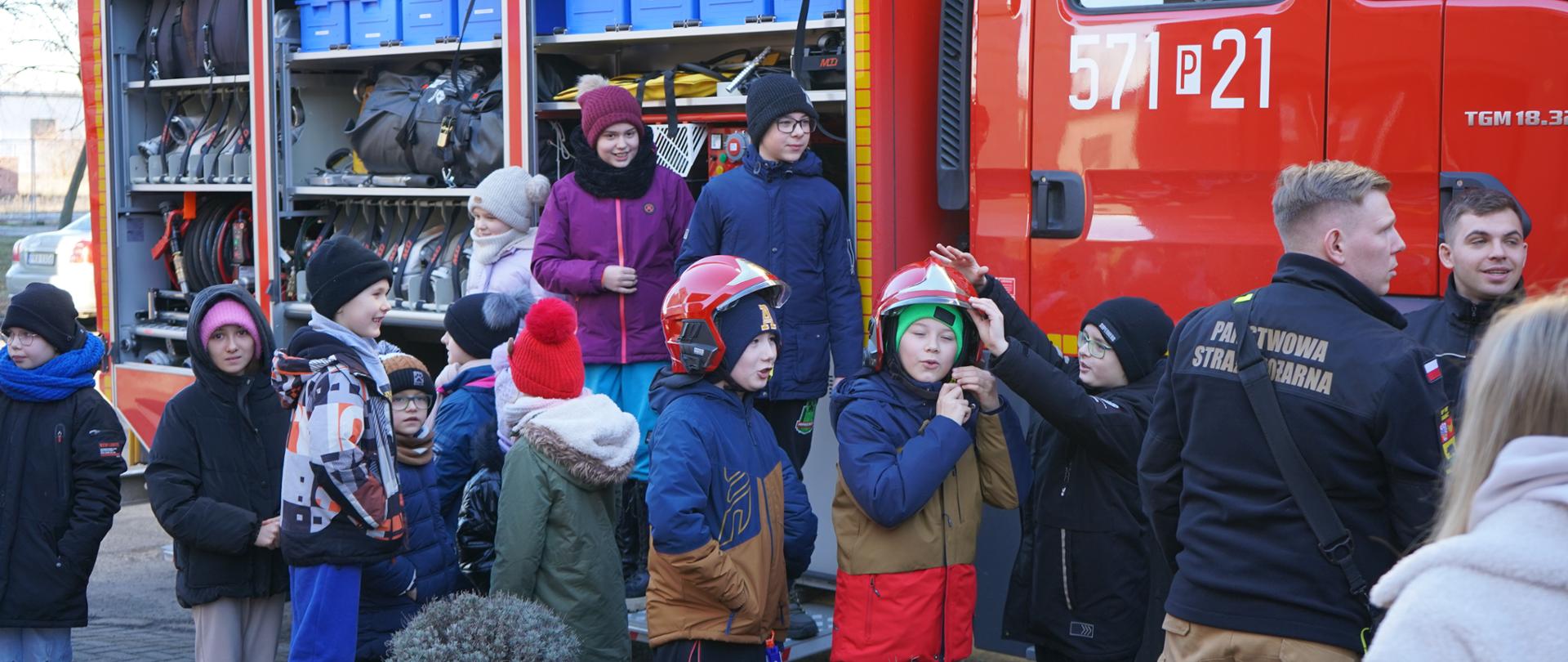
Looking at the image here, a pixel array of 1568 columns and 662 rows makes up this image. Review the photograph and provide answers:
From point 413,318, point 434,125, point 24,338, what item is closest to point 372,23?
point 434,125

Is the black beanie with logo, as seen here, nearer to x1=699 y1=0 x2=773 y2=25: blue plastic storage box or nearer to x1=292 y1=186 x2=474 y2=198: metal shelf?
x1=699 y1=0 x2=773 y2=25: blue plastic storage box

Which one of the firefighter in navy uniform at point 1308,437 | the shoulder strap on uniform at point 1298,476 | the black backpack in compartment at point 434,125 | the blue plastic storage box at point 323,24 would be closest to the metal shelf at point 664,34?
the black backpack in compartment at point 434,125

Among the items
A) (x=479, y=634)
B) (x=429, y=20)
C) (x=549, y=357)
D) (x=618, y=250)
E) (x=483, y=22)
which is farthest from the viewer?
(x=429, y=20)

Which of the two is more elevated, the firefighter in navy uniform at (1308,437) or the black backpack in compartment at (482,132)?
the black backpack in compartment at (482,132)

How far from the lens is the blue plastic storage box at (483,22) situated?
6.21 meters

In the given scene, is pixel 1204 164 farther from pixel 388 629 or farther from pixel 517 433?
pixel 388 629

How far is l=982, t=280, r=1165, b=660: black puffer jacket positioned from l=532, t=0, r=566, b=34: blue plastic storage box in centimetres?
292

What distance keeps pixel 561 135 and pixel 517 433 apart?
2.17 metres

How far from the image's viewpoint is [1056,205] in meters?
4.54

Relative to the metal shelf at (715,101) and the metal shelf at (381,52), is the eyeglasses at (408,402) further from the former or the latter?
the metal shelf at (381,52)

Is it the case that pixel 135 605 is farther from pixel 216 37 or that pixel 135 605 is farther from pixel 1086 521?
pixel 1086 521

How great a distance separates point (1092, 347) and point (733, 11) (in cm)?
225

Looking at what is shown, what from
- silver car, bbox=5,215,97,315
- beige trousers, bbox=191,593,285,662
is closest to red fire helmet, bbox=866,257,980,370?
beige trousers, bbox=191,593,285,662

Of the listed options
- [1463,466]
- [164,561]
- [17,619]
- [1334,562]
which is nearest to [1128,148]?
[1334,562]
